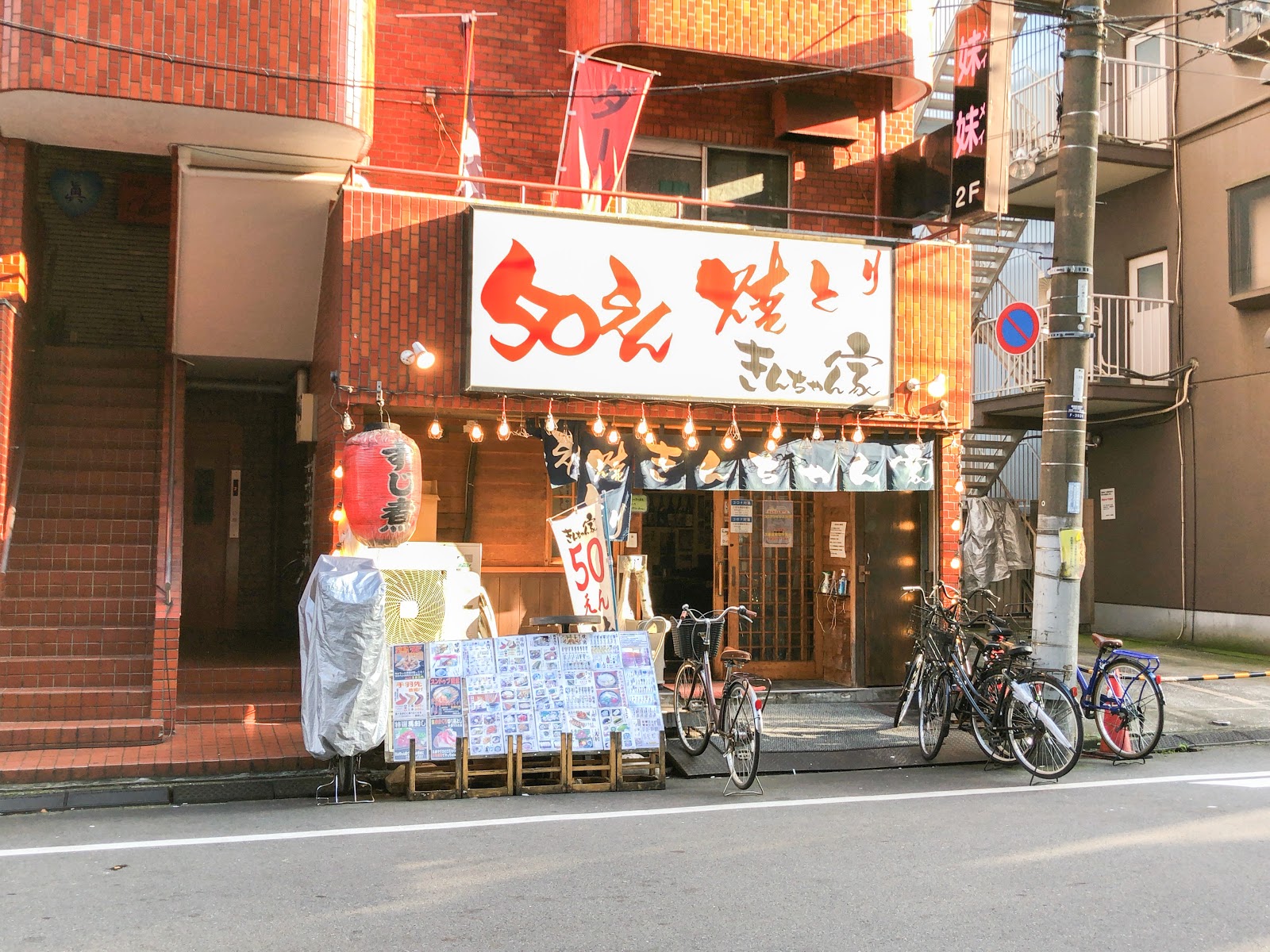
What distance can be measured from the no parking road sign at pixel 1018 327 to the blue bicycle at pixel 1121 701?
2.99m

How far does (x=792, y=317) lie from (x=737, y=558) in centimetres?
349

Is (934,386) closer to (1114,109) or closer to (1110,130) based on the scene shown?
(1110,130)

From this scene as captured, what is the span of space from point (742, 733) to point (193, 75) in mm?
7554

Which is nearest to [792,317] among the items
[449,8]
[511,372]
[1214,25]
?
[511,372]

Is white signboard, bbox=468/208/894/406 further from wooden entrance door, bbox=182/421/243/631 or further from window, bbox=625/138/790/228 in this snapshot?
wooden entrance door, bbox=182/421/243/631

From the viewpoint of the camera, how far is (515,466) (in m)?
13.5

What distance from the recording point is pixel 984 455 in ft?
62.0

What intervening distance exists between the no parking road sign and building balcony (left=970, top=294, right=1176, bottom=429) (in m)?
6.92

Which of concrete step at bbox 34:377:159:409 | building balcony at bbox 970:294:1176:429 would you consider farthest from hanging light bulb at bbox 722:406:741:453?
building balcony at bbox 970:294:1176:429

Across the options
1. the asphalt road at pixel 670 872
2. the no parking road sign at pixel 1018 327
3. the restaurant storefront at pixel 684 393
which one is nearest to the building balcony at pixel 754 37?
the restaurant storefront at pixel 684 393

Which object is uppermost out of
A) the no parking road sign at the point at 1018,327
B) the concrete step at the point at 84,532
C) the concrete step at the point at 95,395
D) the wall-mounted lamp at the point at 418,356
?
the no parking road sign at the point at 1018,327

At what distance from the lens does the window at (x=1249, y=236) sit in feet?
54.6

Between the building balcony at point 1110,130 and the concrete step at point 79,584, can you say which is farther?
the building balcony at point 1110,130

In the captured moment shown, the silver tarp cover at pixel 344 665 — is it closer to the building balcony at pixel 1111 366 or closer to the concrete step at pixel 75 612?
the concrete step at pixel 75 612
